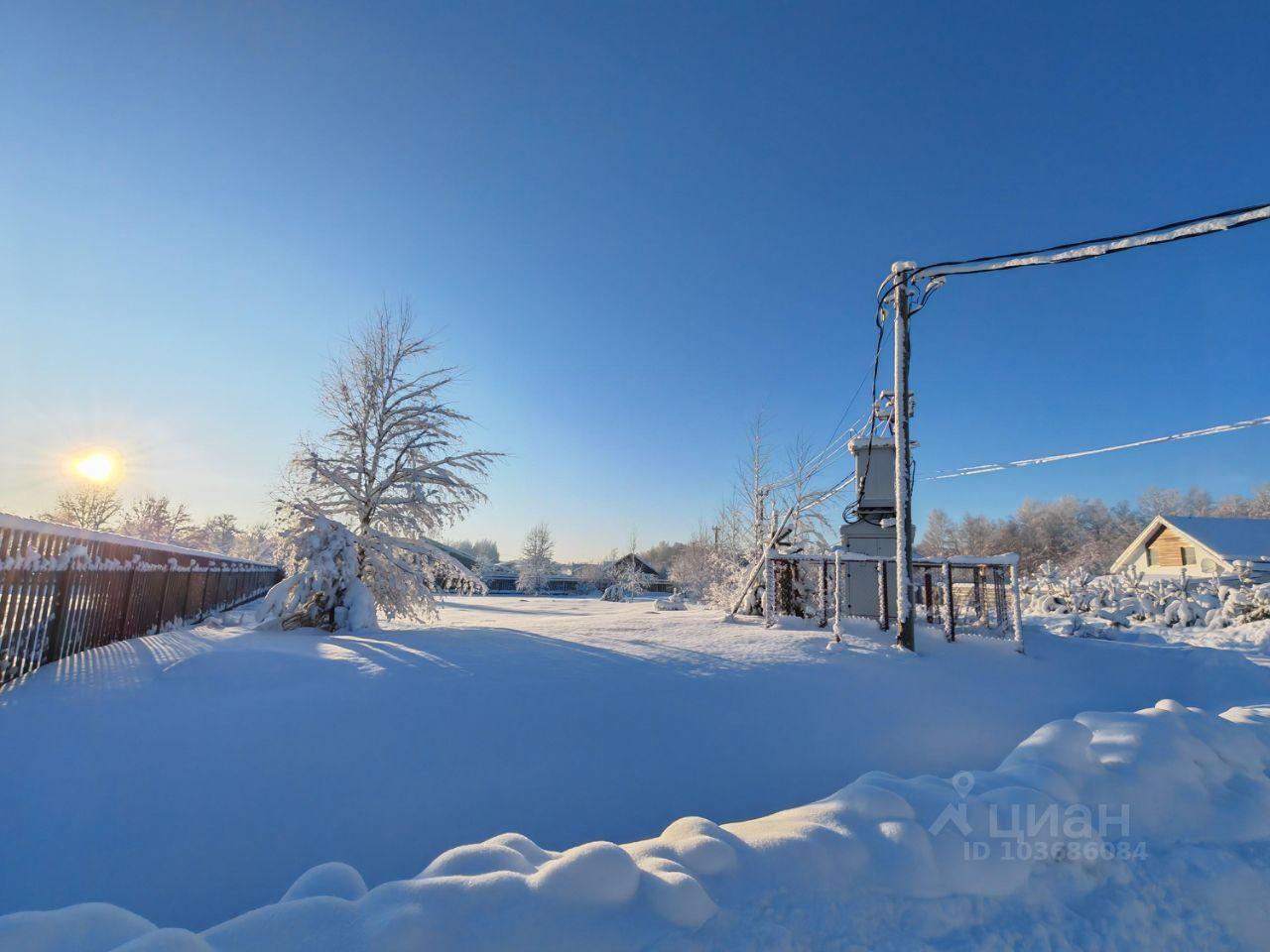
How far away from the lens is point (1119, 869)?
9.14 ft

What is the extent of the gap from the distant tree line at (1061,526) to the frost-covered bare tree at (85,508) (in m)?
67.4

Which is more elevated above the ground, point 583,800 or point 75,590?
point 75,590

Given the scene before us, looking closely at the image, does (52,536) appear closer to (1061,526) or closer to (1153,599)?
(1153,599)

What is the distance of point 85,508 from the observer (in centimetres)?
3372

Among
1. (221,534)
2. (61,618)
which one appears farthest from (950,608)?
(221,534)

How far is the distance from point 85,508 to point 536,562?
3227 centimetres

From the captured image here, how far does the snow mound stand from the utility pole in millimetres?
3648

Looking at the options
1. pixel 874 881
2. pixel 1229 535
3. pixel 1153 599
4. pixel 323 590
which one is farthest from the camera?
pixel 1229 535

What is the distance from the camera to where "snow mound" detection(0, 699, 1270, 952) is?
164cm

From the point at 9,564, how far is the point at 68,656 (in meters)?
1.57

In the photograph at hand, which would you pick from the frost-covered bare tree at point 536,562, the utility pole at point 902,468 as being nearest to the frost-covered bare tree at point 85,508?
the frost-covered bare tree at point 536,562

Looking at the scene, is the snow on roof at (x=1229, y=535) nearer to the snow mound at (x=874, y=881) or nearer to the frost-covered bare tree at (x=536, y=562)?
the snow mound at (x=874, y=881)

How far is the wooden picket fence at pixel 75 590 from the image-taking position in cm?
507

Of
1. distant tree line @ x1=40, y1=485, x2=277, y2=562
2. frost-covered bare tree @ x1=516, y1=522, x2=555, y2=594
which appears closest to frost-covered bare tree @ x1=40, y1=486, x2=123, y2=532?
distant tree line @ x1=40, y1=485, x2=277, y2=562
